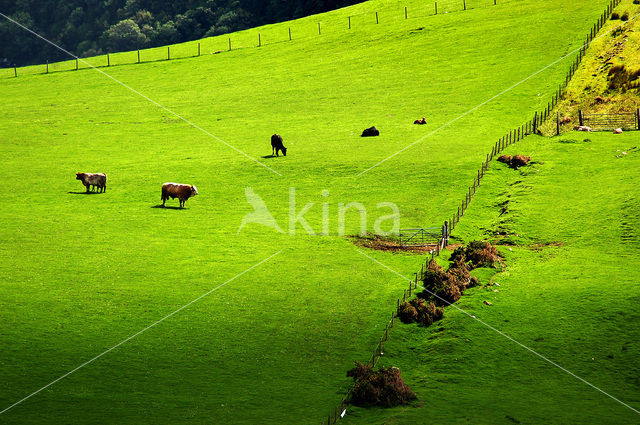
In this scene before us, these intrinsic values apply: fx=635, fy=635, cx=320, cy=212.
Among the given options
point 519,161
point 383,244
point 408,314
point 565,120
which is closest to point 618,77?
point 565,120

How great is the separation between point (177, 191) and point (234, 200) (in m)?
3.94

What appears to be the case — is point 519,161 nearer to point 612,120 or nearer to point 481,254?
point 612,120

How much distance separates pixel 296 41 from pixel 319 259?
61.3 meters

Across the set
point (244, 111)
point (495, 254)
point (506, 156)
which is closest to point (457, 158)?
point (506, 156)

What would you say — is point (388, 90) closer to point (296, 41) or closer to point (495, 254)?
point (296, 41)

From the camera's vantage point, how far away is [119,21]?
162m

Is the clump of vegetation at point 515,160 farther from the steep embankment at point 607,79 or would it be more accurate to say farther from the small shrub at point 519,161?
the steep embankment at point 607,79

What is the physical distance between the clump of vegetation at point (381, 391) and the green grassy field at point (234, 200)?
1066 millimetres

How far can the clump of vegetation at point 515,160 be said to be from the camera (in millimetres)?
46094

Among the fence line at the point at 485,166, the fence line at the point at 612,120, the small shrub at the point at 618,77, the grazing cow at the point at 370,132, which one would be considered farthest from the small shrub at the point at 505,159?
the small shrub at the point at 618,77

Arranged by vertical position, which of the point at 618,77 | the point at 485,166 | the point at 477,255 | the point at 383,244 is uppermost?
the point at 618,77

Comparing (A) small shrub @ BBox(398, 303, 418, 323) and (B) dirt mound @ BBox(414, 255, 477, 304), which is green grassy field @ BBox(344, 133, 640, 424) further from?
(B) dirt mound @ BBox(414, 255, 477, 304)

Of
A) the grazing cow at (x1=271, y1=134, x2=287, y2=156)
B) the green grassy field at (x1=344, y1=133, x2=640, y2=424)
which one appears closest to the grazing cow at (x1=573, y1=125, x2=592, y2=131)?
the green grassy field at (x1=344, y1=133, x2=640, y2=424)

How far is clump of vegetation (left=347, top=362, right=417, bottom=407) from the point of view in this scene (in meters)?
22.2
